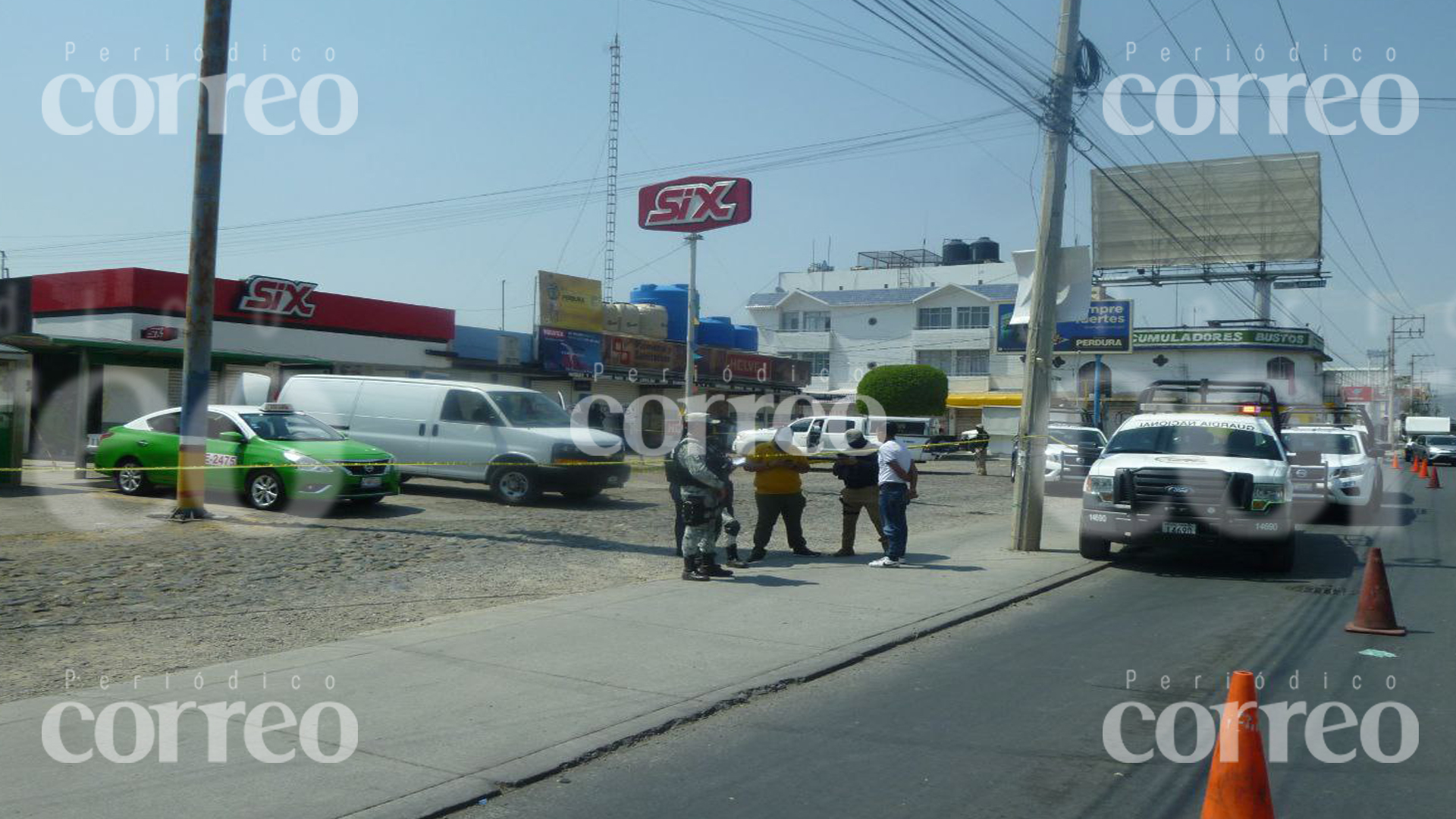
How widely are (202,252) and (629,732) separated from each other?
10.5 m

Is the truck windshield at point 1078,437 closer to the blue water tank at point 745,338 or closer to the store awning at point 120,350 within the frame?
the store awning at point 120,350

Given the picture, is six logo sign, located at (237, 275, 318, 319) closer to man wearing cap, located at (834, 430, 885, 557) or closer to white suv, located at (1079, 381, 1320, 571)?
man wearing cap, located at (834, 430, 885, 557)

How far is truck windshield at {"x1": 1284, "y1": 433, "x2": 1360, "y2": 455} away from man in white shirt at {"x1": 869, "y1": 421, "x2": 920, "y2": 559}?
459 inches

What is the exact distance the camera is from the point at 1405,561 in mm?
14062

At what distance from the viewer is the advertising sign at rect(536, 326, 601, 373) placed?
38.4 meters

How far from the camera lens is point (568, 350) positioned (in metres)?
39.2

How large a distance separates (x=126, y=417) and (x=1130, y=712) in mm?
25338

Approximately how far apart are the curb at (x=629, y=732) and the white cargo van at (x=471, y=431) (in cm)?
941

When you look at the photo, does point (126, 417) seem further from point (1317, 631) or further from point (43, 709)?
point (1317, 631)

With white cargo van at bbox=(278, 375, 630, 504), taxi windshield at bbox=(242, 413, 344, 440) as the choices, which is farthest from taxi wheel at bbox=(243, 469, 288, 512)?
white cargo van at bbox=(278, 375, 630, 504)

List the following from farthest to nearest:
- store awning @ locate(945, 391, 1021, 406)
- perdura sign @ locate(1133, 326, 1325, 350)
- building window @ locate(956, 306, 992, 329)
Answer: building window @ locate(956, 306, 992, 329)
store awning @ locate(945, 391, 1021, 406)
perdura sign @ locate(1133, 326, 1325, 350)

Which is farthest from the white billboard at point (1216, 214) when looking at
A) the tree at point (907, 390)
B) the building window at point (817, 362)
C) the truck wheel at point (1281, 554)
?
the truck wheel at point (1281, 554)

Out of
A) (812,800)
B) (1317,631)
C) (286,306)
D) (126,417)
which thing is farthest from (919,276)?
(812,800)

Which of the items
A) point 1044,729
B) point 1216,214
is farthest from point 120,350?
point 1216,214
